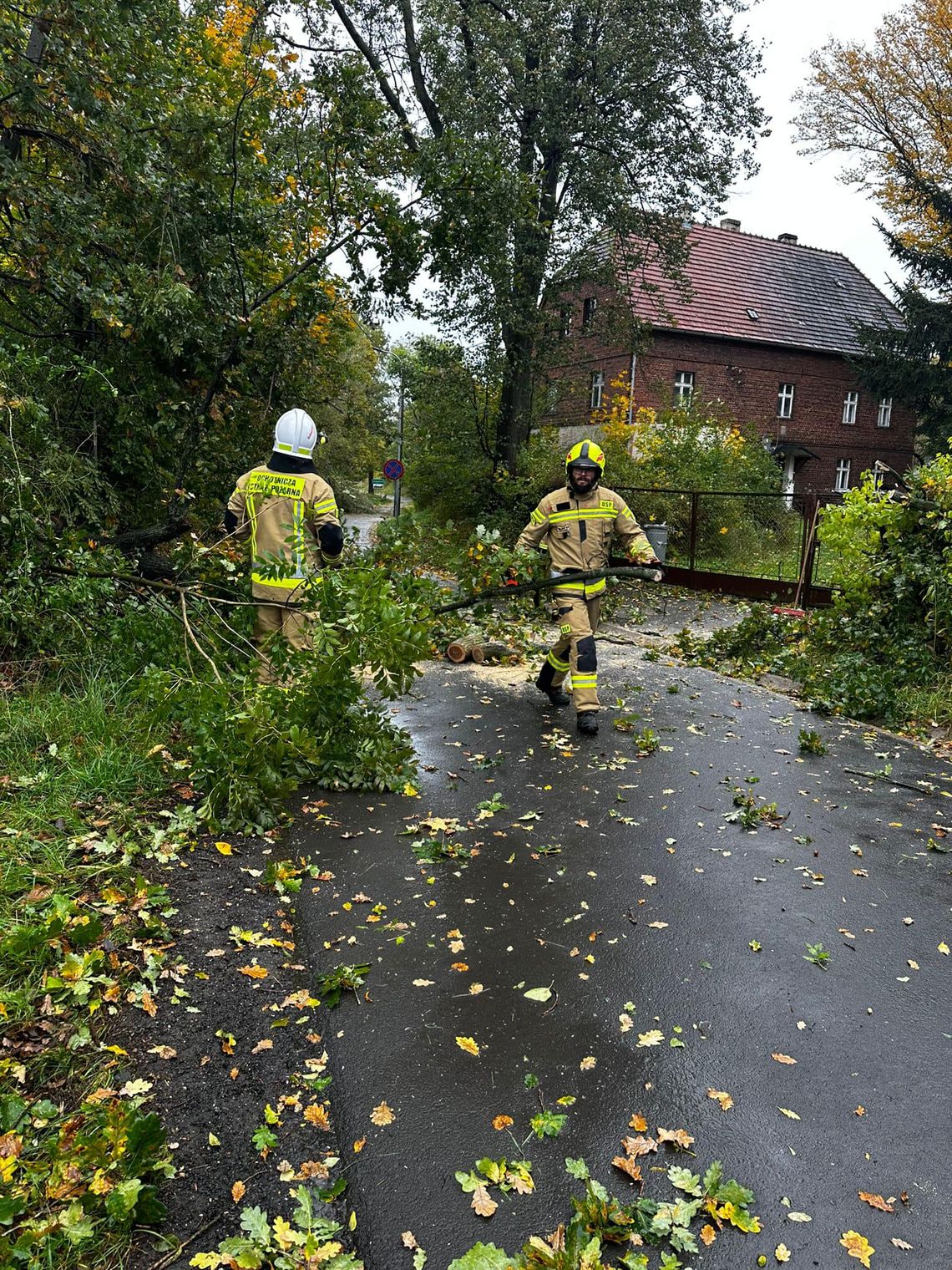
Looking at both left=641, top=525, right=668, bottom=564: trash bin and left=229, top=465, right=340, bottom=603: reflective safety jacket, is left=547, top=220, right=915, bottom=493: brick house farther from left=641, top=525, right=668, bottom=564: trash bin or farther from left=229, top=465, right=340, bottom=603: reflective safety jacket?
left=229, top=465, right=340, bottom=603: reflective safety jacket

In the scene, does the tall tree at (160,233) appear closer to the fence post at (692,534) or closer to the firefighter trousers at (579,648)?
the firefighter trousers at (579,648)

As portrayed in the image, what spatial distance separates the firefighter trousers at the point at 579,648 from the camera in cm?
621

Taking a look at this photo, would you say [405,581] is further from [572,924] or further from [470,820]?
[572,924]

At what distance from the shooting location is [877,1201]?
7.08ft

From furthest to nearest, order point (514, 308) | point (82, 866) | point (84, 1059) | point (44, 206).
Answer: point (514, 308) < point (44, 206) < point (82, 866) < point (84, 1059)

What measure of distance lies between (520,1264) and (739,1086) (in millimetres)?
990

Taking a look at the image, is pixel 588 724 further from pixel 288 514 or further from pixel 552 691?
pixel 288 514

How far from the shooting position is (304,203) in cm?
765

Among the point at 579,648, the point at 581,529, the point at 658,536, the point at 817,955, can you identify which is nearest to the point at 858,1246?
the point at 817,955

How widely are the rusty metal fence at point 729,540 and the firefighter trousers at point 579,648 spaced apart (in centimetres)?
579

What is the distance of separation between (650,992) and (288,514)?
394 cm

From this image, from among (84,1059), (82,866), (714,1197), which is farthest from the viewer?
(82,866)

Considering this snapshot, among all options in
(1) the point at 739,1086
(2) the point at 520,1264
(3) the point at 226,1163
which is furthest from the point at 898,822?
(3) the point at 226,1163

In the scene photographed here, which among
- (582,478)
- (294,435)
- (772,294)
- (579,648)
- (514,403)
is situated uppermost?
(772,294)
